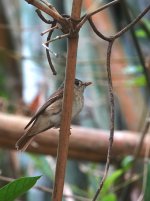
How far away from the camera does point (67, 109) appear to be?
57 centimetres

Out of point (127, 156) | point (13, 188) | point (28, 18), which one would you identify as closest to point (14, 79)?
point (28, 18)

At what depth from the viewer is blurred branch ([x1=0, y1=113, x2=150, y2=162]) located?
4.42 feet

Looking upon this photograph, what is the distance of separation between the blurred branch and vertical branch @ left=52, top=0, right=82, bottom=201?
30.6 inches

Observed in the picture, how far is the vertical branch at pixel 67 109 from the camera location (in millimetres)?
550

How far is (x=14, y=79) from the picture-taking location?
119 inches

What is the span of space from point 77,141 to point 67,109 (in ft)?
2.83

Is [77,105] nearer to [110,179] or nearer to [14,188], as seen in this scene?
[14,188]

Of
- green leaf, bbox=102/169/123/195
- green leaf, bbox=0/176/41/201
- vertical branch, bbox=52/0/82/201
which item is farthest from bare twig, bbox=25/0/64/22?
green leaf, bbox=102/169/123/195

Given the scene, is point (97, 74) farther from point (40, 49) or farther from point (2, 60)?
point (2, 60)

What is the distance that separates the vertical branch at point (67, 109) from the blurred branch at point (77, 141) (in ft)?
2.55

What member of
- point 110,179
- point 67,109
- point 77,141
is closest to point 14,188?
point 67,109

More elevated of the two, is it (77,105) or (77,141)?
(77,105)

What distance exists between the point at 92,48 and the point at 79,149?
71 cm

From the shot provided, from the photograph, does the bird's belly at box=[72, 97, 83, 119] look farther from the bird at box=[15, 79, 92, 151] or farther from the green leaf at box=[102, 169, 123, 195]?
the green leaf at box=[102, 169, 123, 195]
